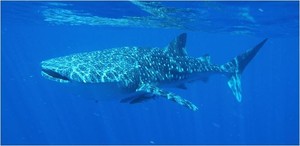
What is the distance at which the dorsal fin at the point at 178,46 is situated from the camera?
39.5ft

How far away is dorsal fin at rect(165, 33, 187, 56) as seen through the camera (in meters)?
12.1

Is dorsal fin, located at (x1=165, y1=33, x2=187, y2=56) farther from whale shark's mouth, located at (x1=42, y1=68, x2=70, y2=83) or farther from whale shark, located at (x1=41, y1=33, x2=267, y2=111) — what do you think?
whale shark's mouth, located at (x1=42, y1=68, x2=70, y2=83)

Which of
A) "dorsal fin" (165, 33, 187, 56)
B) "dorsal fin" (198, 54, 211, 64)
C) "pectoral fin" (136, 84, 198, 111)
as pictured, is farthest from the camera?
"dorsal fin" (198, 54, 211, 64)

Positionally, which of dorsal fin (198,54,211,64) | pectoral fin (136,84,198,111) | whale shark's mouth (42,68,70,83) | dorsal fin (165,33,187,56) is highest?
whale shark's mouth (42,68,70,83)

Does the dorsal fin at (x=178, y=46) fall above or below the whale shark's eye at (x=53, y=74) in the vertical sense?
below

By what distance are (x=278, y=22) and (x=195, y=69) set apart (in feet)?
49.2

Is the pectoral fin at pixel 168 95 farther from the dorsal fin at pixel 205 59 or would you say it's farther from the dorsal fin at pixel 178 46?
the dorsal fin at pixel 205 59

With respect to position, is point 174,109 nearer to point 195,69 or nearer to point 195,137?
point 195,137

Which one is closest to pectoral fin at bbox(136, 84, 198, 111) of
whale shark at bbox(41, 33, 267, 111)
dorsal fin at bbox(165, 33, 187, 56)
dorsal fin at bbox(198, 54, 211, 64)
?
whale shark at bbox(41, 33, 267, 111)

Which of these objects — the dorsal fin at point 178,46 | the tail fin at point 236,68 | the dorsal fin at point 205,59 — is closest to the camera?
the dorsal fin at point 178,46

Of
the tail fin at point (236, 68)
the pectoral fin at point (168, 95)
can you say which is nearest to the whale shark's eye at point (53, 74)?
the pectoral fin at point (168, 95)

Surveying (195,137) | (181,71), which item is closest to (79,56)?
(181,71)

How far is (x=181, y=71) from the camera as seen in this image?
Answer: 12.0m

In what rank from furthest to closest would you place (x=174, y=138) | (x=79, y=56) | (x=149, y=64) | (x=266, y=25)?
1. (x=174, y=138)
2. (x=266, y=25)
3. (x=149, y=64)
4. (x=79, y=56)
